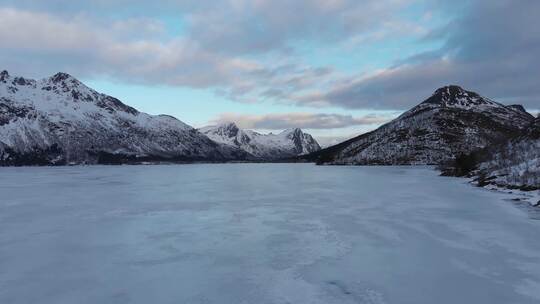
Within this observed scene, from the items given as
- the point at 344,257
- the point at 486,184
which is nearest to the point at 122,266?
the point at 344,257

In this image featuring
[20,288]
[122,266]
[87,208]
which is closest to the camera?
[20,288]

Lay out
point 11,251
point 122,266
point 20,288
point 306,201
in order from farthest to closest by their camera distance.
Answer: point 306,201, point 11,251, point 122,266, point 20,288

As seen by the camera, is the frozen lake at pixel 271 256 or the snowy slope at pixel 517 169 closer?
the frozen lake at pixel 271 256

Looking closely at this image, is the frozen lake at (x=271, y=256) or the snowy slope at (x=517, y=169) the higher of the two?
the snowy slope at (x=517, y=169)

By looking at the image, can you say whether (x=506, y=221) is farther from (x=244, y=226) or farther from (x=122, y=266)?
(x=122, y=266)

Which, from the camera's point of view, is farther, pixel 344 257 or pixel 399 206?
pixel 399 206

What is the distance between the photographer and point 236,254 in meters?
21.2

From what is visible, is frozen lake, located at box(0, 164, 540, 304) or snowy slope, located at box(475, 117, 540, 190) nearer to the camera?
frozen lake, located at box(0, 164, 540, 304)

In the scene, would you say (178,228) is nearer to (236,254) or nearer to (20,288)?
(236,254)

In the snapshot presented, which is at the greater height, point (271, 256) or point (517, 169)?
point (517, 169)

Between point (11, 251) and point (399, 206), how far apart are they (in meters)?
30.4

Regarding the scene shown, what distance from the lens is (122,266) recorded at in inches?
752

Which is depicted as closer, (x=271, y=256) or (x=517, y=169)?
(x=271, y=256)

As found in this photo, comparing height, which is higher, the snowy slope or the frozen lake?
the snowy slope
